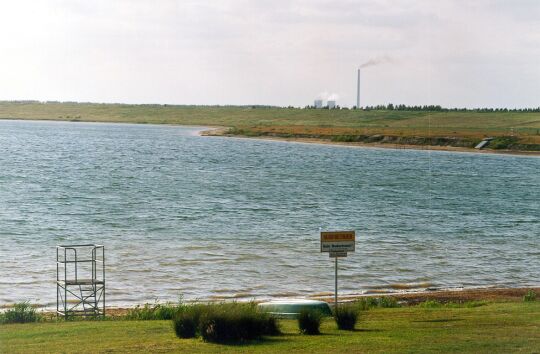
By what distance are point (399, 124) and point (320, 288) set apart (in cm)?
12271

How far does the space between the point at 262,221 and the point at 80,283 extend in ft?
83.1

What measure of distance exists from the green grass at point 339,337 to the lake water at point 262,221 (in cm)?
696

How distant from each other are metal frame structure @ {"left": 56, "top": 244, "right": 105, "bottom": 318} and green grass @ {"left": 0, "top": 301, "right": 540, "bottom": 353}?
185 cm

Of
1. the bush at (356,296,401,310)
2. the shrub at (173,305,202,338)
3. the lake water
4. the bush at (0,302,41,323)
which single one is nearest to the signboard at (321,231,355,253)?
the shrub at (173,305,202,338)

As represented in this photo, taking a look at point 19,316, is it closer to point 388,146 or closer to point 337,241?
point 337,241

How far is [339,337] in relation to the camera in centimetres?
1464

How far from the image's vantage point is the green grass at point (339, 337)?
13516mm

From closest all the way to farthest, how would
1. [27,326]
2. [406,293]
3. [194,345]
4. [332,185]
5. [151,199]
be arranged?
[194,345]
[27,326]
[406,293]
[151,199]
[332,185]

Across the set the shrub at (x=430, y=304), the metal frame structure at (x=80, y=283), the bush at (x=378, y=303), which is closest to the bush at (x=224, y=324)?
the metal frame structure at (x=80, y=283)

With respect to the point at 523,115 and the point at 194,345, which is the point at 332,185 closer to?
the point at 194,345

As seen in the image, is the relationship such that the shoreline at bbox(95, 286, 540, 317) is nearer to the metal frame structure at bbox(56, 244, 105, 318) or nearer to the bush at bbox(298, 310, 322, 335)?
the metal frame structure at bbox(56, 244, 105, 318)

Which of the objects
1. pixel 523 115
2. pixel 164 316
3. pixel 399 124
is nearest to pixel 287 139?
pixel 399 124

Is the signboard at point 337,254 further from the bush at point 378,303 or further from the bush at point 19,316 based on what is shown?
the bush at point 19,316

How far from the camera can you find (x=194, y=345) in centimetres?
1380
